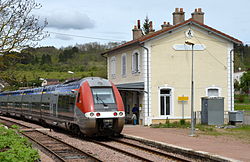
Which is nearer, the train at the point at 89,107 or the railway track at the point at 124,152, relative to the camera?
the railway track at the point at 124,152

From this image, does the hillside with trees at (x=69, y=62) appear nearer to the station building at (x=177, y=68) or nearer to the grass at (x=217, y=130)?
the station building at (x=177, y=68)

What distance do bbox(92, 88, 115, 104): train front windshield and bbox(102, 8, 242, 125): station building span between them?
7723 millimetres

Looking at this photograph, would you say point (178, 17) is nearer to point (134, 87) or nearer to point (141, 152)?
point (134, 87)

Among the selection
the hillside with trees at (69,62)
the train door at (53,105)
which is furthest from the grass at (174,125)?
the hillside with trees at (69,62)

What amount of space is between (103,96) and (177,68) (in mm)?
10129

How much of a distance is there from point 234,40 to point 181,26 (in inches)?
155

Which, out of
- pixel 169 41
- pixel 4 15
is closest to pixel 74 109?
pixel 4 15

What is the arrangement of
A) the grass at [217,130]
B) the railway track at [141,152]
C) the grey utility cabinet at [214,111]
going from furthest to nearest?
the grey utility cabinet at [214,111] < the grass at [217,130] < the railway track at [141,152]

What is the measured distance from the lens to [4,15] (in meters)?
18.6

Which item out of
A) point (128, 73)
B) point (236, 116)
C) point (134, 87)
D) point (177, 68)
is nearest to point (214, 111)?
point (236, 116)

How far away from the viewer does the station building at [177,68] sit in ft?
81.4

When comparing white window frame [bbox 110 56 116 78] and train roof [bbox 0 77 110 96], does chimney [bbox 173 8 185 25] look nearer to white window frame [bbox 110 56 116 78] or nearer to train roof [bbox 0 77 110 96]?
white window frame [bbox 110 56 116 78]

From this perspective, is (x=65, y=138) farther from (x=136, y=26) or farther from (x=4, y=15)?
(x=136, y=26)

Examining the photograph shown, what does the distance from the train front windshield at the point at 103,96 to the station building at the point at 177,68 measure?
772 cm
